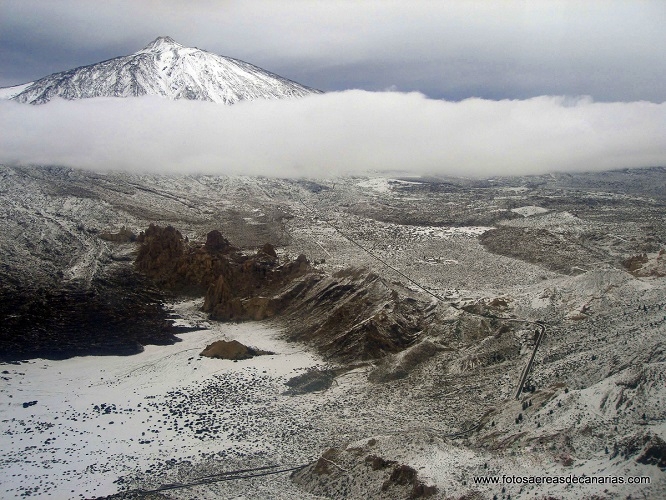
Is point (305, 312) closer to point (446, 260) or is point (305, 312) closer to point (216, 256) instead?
point (216, 256)

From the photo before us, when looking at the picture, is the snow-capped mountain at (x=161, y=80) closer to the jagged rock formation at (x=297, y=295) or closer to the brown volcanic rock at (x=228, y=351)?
the jagged rock formation at (x=297, y=295)

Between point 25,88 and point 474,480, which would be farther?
point 25,88

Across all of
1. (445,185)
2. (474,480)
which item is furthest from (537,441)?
(445,185)

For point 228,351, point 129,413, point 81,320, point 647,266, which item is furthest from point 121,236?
point 647,266

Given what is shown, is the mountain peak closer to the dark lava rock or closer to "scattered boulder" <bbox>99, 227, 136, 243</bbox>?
"scattered boulder" <bbox>99, 227, 136, 243</bbox>

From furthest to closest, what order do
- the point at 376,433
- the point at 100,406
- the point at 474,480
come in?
1. the point at 100,406
2. the point at 376,433
3. the point at 474,480

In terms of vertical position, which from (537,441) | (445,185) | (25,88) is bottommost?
(537,441)
